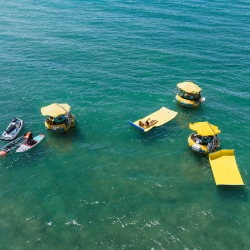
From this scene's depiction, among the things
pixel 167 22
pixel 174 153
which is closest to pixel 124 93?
pixel 174 153

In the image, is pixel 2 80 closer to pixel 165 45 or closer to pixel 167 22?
pixel 165 45

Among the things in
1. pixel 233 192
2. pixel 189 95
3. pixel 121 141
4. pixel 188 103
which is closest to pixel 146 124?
pixel 121 141

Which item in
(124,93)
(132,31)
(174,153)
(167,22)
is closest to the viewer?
(174,153)

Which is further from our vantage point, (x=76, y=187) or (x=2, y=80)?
(x=2, y=80)

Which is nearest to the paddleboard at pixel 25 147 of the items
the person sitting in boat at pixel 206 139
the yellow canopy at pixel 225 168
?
the person sitting in boat at pixel 206 139

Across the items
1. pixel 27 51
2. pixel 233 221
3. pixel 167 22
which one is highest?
pixel 167 22

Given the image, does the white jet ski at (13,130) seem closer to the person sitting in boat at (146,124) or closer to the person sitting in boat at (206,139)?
the person sitting in boat at (146,124)

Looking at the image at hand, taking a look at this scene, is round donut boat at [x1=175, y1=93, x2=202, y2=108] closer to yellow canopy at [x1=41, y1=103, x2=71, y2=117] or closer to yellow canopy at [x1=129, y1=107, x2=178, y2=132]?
yellow canopy at [x1=129, y1=107, x2=178, y2=132]

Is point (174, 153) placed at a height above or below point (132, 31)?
below
